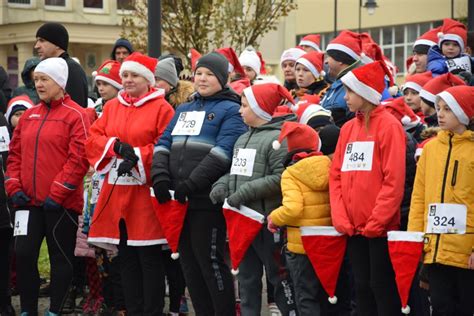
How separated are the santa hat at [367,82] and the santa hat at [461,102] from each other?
0.57 metres

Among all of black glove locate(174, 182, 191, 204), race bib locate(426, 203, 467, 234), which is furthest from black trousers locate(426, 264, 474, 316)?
black glove locate(174, 182, 191, 204)

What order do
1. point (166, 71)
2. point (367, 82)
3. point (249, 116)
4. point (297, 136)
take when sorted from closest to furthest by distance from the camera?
point (367, 82), point (297, 136), point (249, 116), point (166, 71)

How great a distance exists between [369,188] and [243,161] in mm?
1181

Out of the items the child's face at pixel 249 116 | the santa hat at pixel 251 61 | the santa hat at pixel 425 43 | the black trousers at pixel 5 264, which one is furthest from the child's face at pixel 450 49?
the black trousers at pixel 5 264

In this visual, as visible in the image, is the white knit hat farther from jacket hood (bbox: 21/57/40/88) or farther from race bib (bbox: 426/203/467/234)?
race bib (bbox: 426/203/467/234)

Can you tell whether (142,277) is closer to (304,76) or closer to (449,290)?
(304,76)

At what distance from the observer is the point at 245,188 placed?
7.95 meters

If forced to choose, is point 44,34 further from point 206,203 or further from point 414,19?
point 414,19

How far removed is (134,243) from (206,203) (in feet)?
2.42

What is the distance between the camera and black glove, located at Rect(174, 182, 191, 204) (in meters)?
8.29

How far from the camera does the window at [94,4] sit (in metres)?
43.6

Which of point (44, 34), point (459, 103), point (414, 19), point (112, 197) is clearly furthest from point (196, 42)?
point (414, 19)

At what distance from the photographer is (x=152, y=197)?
8.63 m

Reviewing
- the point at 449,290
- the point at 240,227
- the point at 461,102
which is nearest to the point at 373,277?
the point at 449,290
